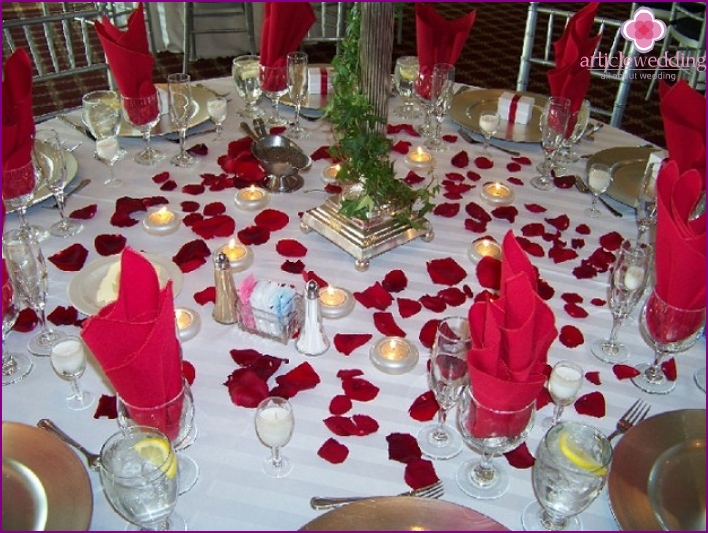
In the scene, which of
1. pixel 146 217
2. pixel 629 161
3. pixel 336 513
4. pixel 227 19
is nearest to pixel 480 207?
pixel 629 161

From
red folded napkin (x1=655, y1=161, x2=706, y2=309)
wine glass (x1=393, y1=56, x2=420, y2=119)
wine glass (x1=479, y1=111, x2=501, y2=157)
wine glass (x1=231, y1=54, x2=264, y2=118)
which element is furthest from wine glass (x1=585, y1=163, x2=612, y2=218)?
wine glass (x1=231, y1=54, x2=264, y2=118)

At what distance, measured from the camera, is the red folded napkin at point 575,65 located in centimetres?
176

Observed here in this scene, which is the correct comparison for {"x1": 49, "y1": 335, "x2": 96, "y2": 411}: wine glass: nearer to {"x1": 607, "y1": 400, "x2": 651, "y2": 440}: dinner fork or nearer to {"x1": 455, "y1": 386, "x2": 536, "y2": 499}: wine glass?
{"x1": 455, "y1": 386, "x2": 536, "y2": 499}: wine glass

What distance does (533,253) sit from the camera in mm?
1530

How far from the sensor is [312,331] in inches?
48.0

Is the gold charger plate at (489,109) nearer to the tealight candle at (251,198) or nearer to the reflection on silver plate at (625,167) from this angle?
the reflection on silver plate at (625,167)

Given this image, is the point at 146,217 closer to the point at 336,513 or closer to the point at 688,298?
the point at 336,513

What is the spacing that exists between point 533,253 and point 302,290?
543 millimetres

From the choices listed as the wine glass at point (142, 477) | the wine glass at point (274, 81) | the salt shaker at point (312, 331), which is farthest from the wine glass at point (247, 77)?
the wine glass at point (142, 477)

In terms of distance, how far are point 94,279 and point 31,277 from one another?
193 mm

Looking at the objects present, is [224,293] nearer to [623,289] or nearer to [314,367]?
[314,367]

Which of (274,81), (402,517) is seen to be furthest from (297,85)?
(402,517)

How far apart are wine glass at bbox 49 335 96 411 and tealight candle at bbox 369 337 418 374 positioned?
1.62ft

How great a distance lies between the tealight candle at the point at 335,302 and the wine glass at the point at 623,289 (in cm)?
48
